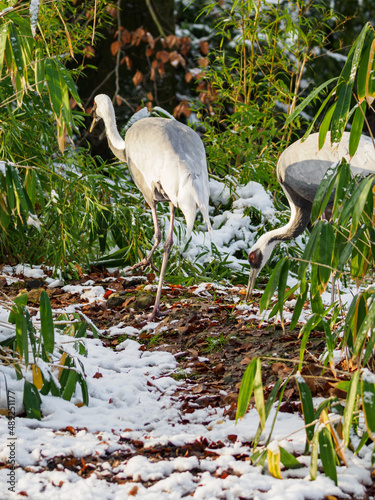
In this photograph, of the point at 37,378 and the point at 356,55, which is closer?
the point at 356,55

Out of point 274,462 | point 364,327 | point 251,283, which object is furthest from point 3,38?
point 251,283

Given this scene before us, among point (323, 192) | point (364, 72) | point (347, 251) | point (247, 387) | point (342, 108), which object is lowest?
point (247, 387)

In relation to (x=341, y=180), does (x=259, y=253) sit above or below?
below

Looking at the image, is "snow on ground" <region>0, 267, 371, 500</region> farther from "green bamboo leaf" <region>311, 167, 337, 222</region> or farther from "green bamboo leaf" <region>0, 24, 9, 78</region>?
"green bamboo leaf" <region>0, 24, 9, 78</region>

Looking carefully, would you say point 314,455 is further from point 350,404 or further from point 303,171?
point 303,171

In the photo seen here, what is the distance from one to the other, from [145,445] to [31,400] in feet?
1.42

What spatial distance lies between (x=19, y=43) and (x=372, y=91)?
1162mm

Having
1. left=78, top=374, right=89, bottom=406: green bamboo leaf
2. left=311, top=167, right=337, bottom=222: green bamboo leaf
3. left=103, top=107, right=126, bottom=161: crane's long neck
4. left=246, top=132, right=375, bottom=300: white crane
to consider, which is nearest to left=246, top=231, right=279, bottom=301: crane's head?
left=246, top=132, right=375, bottom=300: white crane

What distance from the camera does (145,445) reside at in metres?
2.04

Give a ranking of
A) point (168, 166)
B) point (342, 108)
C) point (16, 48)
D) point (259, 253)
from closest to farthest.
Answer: point (342, 108)
point (16, 48)
point (168, 166)
point (259, 253)

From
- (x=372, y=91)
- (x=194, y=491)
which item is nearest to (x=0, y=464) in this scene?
(x=194, y=491)

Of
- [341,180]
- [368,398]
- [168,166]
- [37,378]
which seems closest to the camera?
[368,398]

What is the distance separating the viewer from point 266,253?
4195mm

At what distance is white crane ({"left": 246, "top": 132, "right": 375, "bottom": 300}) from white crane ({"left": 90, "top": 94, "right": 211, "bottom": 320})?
59 centimetres
